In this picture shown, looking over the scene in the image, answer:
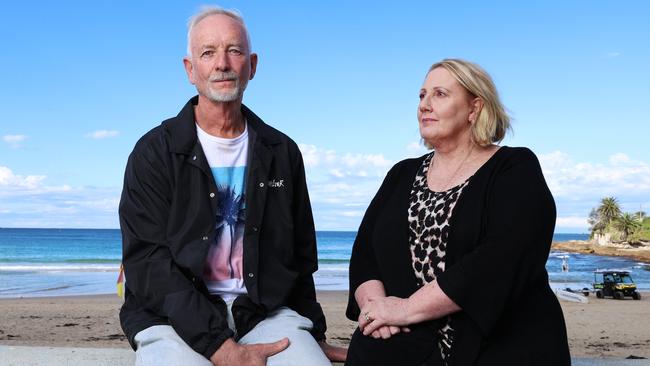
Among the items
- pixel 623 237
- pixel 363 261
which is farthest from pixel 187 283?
pixel 623 237

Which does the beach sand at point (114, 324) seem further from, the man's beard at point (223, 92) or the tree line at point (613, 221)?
the tree line at point (613, 221)

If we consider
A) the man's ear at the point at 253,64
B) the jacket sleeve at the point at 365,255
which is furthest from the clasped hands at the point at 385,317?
the man's ear at the point at 253,64

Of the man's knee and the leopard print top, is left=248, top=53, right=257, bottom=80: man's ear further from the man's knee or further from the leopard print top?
the man's knee

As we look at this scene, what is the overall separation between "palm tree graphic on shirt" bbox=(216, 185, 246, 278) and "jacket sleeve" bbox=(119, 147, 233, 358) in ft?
0.73

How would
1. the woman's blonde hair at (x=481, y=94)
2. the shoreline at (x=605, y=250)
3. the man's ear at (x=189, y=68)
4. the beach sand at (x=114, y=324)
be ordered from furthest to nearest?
1. the shoreline at (x=605, y=250)
2. the beach sand at (x=114, y=324)
3. the man's ear at (x=189, y=68)
4. the woman's blonde hair at (x=481, y=94)

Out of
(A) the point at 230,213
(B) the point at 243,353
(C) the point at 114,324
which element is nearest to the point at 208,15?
(A) the point at 230,213

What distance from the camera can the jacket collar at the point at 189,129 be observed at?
3098mm

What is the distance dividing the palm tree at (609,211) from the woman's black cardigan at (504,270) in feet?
262

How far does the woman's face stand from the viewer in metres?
3.06

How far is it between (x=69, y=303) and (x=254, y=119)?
47.4 ft

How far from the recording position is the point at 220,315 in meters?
2.92

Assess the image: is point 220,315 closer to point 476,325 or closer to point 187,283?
point 187,283

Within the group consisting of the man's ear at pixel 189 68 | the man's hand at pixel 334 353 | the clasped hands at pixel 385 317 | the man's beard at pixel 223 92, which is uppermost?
the man's ear at pixel 189 68

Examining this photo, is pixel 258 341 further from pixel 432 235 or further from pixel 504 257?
pixel 504 257
